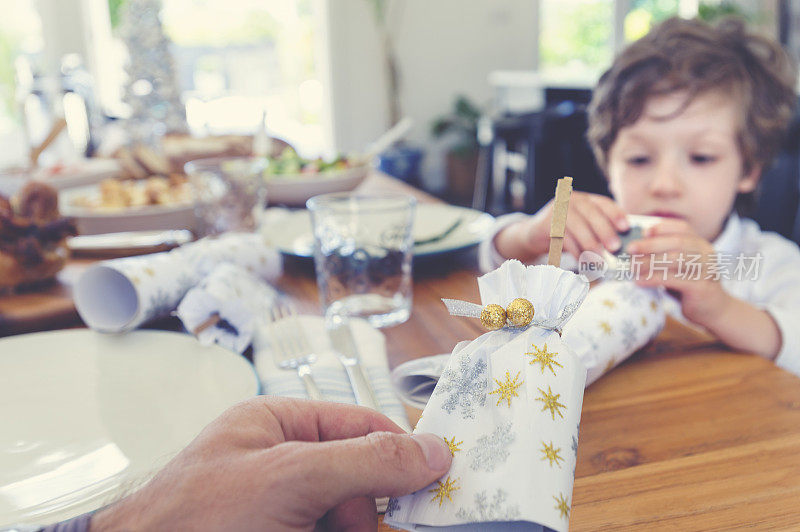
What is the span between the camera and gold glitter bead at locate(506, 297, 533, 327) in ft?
0.92

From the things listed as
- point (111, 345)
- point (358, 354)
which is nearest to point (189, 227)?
point (111, 345)

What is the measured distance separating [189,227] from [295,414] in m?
0.78

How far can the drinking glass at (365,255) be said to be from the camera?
2.09 feet

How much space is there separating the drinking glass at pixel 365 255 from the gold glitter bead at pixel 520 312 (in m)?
0.35

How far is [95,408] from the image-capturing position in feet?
1.41

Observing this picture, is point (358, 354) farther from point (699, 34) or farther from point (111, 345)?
point (699, 34)

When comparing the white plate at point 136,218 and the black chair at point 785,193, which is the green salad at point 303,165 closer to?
the white plate at point 136,218

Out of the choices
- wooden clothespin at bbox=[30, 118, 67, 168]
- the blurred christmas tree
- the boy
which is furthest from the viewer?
the blurred christmas tree

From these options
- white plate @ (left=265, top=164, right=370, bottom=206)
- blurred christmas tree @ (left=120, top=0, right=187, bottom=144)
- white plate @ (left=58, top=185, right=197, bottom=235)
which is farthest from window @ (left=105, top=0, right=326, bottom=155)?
white plate @ (left=58, top=185, right=197, bottom=235)

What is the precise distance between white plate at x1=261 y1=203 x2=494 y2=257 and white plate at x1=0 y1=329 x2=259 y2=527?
0.33 m

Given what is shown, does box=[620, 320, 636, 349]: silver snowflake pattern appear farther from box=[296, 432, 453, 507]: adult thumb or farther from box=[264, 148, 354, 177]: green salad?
box=[264, 148, 354, 177]: green salad

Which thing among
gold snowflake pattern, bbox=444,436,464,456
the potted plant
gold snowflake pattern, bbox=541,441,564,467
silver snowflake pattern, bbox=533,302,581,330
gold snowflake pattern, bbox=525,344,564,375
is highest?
silver snowflake pattern, bbox=533,302,581,330

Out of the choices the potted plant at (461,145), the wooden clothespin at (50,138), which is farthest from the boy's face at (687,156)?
the potted plant at (461,145)

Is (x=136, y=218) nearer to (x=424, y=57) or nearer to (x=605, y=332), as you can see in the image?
(x=605, y=332)
